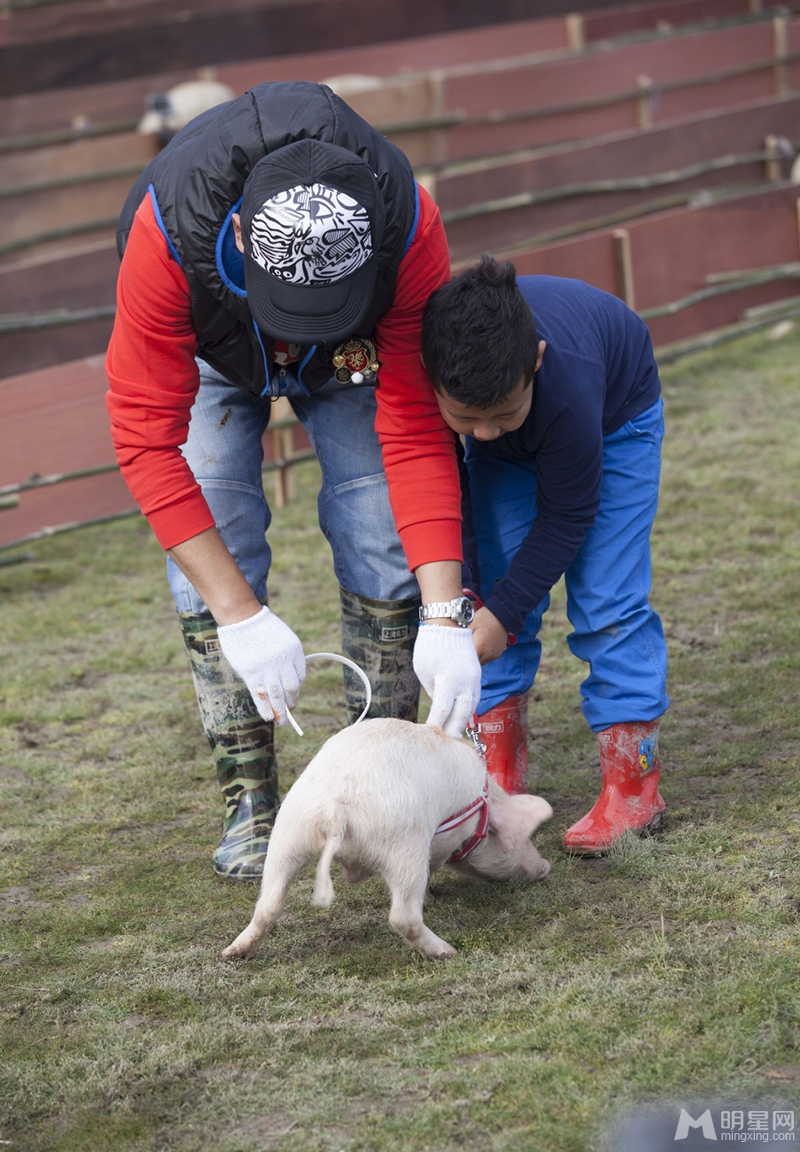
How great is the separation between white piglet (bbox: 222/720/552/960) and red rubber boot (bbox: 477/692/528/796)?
0.48 m

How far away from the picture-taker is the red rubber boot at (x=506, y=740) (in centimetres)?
259

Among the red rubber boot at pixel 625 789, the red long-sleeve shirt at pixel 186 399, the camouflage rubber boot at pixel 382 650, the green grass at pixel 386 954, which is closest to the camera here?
the green grass at pixel 386 954

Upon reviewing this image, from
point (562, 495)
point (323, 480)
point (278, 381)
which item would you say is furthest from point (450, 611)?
point (278, 381)

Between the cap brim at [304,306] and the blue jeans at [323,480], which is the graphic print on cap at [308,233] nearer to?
the cap brim at [304,306]

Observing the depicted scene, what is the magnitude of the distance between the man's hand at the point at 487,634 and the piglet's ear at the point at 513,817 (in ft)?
0.84

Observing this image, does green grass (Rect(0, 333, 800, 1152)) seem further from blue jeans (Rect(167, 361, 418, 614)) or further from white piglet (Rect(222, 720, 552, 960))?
blue jeans (Rect(167, 361, 418, 614))

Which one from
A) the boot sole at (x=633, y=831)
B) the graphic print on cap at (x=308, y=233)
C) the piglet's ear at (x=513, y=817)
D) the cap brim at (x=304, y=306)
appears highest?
the graphic print on cap at (x=308, y=233)

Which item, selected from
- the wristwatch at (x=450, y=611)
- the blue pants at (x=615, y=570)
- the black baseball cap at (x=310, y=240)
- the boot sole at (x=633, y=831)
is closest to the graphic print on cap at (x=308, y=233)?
the black baseball cap at (x=310, y=240)

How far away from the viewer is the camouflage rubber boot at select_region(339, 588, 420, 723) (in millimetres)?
2506

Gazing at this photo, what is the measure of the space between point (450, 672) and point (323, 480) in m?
0.51

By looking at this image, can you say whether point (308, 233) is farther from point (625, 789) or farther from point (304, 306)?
point (625, 789)

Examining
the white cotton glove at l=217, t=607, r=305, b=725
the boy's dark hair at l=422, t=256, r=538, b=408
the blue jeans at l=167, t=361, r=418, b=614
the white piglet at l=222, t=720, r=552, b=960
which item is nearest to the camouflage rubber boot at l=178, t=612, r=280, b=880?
the blue jeans at l=167, t=361, r=418, b=614

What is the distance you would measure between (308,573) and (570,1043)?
9.23 ft

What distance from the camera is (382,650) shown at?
2.52m
